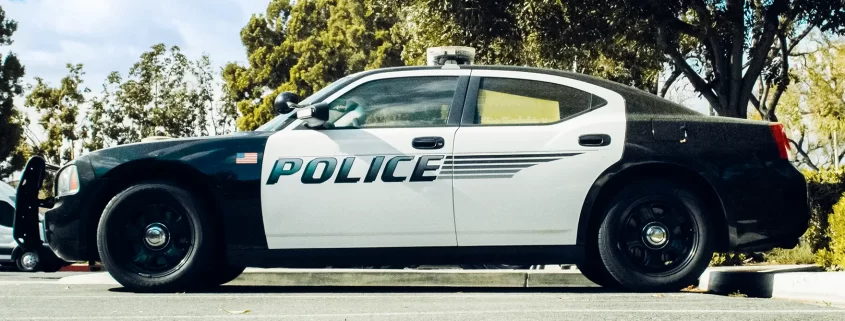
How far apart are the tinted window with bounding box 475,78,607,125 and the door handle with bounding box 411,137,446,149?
304 mm

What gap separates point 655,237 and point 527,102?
1.16 metres

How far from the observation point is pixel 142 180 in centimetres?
710

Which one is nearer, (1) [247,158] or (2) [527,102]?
(1) [247,158]

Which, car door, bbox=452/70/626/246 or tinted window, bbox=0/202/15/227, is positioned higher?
car door, bbox=452/70/626/246

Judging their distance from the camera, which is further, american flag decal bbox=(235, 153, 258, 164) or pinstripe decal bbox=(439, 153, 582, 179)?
american flag decal bbox=(235, 153, 258, 164)

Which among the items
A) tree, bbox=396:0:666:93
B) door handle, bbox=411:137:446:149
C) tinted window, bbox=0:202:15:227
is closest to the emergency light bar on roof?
door handle, bbox=411:137:446:149

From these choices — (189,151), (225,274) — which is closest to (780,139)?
(189,151)

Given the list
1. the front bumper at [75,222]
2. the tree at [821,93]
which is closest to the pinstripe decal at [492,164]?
the front bumper at [75,222]

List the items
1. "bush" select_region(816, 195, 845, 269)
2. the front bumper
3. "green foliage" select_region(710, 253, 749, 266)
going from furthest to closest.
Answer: "green foliage" select_region(710, 253, 749, 266) → "bush" select_region(816, 195, 845, 269) → the front bumper

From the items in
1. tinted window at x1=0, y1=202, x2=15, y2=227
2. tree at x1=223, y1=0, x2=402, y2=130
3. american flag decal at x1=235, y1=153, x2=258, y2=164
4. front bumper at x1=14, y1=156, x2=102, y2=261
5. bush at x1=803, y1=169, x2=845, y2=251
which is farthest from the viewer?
tree at x1=223, y1=0, x2=402, y2=130

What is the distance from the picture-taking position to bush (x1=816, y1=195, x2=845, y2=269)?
7.51 meters

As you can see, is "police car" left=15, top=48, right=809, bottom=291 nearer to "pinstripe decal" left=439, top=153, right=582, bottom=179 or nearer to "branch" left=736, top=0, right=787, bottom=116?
"pinstripe decal" left=439, top=153, right=582, bottom=179

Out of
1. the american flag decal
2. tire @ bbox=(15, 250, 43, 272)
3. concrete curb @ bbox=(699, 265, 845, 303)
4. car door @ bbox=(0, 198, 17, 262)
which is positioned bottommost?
tire @ bbox=(15, 250, 43, 272)

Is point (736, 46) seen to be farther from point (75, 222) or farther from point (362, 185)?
point (75, 222)
